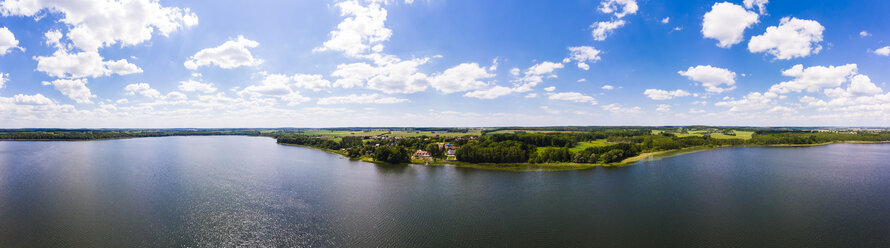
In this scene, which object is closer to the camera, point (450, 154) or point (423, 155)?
point (423, 155)

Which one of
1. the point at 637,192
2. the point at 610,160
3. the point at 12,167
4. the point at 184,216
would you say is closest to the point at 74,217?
the point at 184,216

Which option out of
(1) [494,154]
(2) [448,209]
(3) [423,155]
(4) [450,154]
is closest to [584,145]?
(4) [450,154]

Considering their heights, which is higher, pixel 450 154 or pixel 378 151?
pixel 378 151

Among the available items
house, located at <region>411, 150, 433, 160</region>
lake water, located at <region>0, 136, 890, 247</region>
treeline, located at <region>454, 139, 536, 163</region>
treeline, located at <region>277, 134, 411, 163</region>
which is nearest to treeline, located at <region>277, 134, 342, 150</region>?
treeline, located at <region>277, 134, 411, 163</region>

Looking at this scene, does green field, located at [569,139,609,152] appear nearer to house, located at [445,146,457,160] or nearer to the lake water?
the lake water

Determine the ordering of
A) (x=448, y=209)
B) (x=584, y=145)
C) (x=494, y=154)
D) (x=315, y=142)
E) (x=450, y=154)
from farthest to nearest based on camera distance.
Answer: (x=315, y=142) < (x=584, y=145) < (x=450, y=154) < (x=494, y=154) < (x=448, y=209)

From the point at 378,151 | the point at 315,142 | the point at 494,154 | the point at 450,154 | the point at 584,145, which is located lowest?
the point at 450,154

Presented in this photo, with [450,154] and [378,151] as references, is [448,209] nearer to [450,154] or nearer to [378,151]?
[378,151]

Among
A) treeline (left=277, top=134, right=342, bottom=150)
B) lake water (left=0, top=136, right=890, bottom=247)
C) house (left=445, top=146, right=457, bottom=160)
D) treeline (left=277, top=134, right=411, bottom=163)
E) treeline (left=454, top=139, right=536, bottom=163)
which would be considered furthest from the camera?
treeline (left=277, top=134, right=342, bottom=150)

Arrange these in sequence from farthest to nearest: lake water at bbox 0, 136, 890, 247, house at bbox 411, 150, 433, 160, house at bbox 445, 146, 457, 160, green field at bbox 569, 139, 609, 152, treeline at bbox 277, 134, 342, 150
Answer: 1. treeline at bbox 277, 134, 342, 150
2. green field at bbox 569, 139, 609, 152
3. house at bbox 445, 146, 457, 160
4. house at bbox 411, 150, 433, 160
5. lake water at bbox 0, 136, 890, 247
